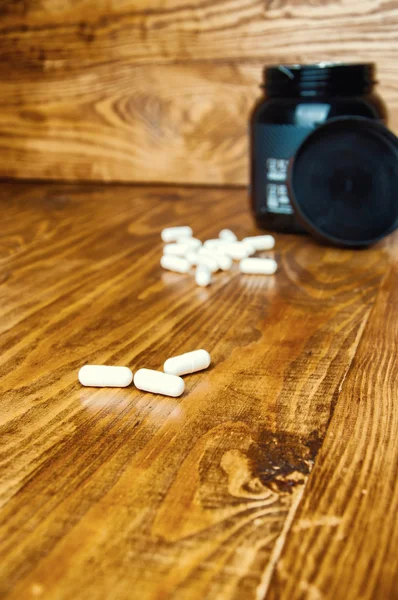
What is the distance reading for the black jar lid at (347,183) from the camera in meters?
1.18

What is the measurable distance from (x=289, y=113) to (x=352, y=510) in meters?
0.85

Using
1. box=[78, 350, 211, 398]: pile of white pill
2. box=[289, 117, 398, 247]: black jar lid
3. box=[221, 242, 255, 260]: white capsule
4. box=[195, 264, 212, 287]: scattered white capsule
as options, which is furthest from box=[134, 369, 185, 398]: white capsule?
box=[289, 117, 398, 247]: black jar lid

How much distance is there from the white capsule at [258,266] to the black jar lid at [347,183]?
15 cm

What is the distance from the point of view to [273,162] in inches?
50.3

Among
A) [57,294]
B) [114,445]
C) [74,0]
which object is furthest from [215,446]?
[74,0]

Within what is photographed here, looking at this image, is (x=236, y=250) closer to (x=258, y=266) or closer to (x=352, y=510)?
(x=258, y=266)

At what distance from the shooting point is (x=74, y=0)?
176 cm

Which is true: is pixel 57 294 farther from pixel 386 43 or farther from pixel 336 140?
pixel 386 43

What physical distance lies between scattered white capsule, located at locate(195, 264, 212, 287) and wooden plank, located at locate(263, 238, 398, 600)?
362mm

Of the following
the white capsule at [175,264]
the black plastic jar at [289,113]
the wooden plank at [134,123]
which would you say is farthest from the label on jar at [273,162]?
the wooden plank at [134,123]

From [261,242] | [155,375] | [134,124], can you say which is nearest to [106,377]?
[155,375]

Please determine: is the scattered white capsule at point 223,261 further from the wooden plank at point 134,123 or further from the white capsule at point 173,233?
the wooden plank at point 134,123

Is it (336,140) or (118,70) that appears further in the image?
(118,70)

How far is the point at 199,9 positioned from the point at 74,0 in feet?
1.07
